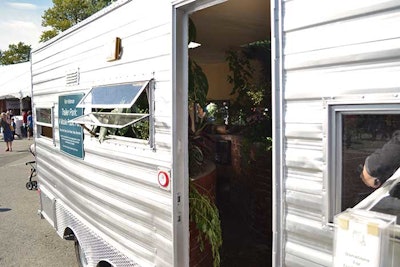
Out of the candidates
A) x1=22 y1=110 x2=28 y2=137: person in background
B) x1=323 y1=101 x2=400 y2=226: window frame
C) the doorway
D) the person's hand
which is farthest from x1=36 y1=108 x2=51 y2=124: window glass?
x1=22 y1=110 x2=28 y2=137: person in background

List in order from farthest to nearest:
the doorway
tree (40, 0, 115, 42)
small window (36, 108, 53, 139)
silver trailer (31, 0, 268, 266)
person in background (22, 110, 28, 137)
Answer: tree (40, 0, 115, 42) < person in background (22, 110, 28, 137) < small window (36, 108, 53, 139) < the doorway < silver trailer (31, 0, 268, 266)

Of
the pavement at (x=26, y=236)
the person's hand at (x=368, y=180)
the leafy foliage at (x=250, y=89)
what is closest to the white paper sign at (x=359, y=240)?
the person's hand at (x=368, y=180)

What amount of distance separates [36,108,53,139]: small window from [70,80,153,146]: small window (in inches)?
64.8

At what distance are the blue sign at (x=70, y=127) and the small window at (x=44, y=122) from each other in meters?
0.67

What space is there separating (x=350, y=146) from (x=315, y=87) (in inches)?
10.4

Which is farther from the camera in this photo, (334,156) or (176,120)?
(176,120)

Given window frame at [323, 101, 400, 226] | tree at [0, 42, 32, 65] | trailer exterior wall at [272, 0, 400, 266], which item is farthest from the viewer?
tree at [0, 42, 32, 65]

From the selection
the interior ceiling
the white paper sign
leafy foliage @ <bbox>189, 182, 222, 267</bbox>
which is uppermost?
the interior ceiling

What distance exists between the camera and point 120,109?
9.36 ft

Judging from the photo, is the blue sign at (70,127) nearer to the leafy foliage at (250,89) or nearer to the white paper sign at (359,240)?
the leafy foliage at (250,89)

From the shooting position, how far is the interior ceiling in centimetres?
307

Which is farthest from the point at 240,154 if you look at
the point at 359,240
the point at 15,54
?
the point at 15,54

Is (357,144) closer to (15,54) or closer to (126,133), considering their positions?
(126,133)

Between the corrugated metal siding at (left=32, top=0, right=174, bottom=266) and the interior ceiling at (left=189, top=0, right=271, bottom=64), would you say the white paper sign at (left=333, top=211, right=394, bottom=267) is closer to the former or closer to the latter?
the corrugated metal siding at (left=32, top=0, right=174, bottom=266)
